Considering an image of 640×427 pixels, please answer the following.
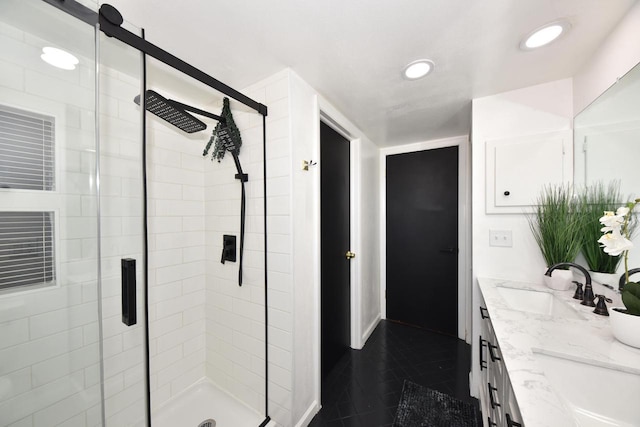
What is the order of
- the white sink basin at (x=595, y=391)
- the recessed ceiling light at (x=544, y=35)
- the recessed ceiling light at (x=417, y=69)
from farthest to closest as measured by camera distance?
the recessed ceiling light at (x=417, y=69) → the recessed ceiling light at (x=544, y=35) → the white sink basin at (x=595, y=391)

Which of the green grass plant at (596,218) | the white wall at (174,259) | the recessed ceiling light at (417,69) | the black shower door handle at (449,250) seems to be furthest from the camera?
the black shower door handle at (449,250)

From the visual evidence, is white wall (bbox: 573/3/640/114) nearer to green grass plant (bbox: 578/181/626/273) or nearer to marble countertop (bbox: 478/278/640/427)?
green grass plant (bbox: 578/181/626/273)

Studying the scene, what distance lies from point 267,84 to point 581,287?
2.20 meters

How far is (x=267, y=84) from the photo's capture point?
1498 millimetres

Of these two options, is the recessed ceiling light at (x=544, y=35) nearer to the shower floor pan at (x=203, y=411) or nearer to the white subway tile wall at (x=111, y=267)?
the white subway tile wall at (x=111, y=267)

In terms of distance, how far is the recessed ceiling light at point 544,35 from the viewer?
3.46 feet

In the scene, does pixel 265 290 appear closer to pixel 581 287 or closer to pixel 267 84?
pixel 267 84

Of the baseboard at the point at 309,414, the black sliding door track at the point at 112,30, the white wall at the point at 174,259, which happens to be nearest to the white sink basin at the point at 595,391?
the baseboard at the point at 309,414

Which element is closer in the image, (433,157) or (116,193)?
(116,193)

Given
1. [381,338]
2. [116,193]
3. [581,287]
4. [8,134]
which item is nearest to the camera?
[8,134]

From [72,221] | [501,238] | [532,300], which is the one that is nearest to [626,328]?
[532,300]

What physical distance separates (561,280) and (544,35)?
137 centimetres

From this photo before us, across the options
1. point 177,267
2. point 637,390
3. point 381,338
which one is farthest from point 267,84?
point 381,338

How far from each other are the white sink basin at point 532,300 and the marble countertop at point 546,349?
145 mm
